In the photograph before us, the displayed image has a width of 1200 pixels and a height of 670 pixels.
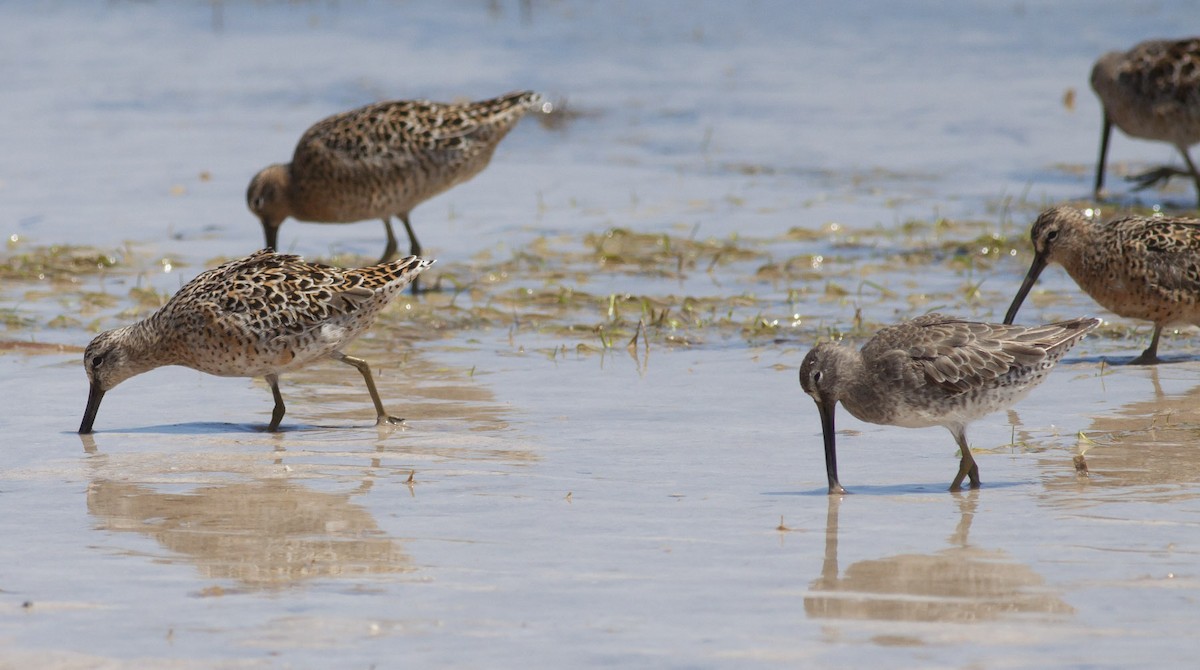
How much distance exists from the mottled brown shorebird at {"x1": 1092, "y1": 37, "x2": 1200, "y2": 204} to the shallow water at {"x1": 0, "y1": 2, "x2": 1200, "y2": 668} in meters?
0.37

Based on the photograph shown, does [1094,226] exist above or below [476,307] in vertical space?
above

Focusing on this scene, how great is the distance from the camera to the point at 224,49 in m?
19.3

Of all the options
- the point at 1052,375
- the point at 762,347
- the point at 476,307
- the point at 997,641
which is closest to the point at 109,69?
the point at 476,307

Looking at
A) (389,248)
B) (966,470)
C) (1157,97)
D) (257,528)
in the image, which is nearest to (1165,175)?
(1157,97)

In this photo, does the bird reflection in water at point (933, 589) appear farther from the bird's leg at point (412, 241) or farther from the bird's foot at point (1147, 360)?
the bird's leg at point (412, 241)

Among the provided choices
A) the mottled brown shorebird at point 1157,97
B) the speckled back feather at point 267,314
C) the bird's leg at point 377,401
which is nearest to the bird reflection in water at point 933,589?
the bird's leg at point 377,401

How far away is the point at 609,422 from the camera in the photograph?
6.74m

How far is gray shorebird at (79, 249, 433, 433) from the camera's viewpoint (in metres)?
6.87

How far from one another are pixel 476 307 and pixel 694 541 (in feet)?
14.4

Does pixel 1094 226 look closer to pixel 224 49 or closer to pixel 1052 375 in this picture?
pixel 1052 375

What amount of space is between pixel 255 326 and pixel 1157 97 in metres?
7.68

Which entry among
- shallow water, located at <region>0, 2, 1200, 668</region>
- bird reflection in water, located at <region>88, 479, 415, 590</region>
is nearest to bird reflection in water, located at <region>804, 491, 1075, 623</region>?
shallow water, located at <region>0, 2, 1200, 668</region>

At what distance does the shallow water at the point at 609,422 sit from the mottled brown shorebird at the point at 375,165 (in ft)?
1.58

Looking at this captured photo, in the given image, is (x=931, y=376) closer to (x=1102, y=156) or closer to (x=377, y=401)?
(x=377, y=401)
